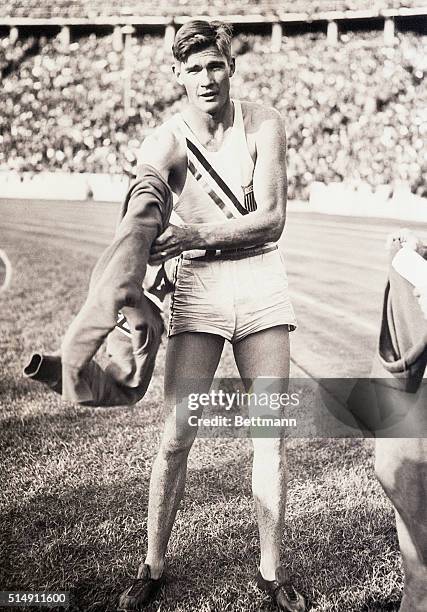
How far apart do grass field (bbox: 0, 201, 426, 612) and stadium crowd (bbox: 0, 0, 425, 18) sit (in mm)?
655

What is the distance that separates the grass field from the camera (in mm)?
2078

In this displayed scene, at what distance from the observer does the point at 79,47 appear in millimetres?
2457

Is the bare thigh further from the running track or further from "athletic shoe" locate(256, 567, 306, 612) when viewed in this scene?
the running track

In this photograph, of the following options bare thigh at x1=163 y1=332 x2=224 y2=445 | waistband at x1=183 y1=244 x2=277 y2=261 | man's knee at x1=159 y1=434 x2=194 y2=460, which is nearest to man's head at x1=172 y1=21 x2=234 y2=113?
waistband at x1=183 y1=244 x2=277 y2=261

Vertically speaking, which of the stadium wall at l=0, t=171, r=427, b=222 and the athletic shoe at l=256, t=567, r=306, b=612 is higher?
the stadium wall at l=0, t=171, r=427, b=222

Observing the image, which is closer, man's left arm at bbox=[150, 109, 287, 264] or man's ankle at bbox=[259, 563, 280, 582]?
man's left arm at bbox=[150, 109, 287, 264]

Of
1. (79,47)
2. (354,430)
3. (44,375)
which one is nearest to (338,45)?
(79,47)

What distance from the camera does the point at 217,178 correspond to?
1884 mm

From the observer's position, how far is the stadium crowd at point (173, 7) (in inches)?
A: 92.1

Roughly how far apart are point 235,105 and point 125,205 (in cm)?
43

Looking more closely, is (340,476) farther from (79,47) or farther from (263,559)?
(79,47)

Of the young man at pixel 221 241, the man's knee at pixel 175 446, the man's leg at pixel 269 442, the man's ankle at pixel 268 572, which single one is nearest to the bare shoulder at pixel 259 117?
the young man at pixel 221 241

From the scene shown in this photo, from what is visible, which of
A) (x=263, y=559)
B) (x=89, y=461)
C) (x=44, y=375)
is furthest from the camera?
(x=89, y=461)

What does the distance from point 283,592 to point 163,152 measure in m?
1.25
